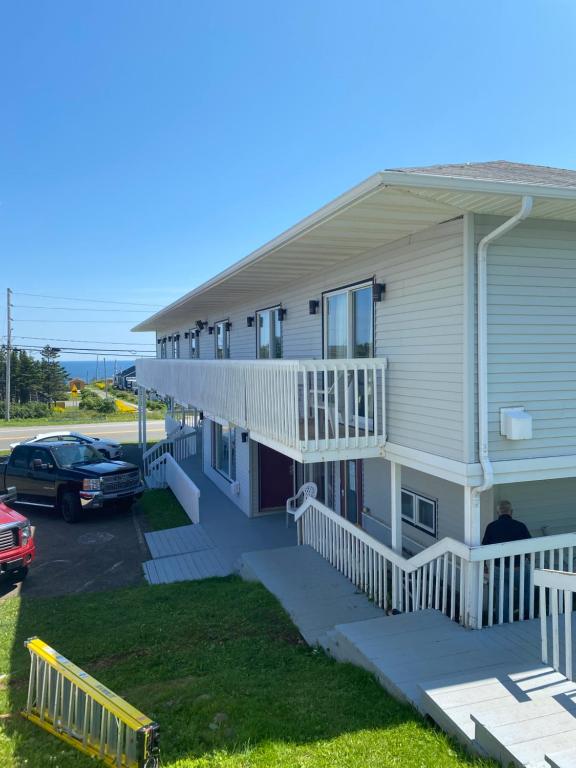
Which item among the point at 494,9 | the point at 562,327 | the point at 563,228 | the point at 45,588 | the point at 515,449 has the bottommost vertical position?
the point at 45,588

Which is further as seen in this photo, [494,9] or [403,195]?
[494,9]

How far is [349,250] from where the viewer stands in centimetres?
786

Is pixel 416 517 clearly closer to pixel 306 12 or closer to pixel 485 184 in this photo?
pixel 485 184

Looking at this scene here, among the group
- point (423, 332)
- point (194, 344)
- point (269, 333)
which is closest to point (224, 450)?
point (269, 333)

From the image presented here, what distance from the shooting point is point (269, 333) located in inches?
499

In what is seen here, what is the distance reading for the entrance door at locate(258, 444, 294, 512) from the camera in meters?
13.2

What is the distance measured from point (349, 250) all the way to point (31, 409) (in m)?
46.6

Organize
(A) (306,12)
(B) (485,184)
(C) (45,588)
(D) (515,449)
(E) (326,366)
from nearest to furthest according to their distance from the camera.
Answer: (B) (485,184) → (D) (515,449) → (E) (326,366) → (C) (45,588) → (A) (306,12)

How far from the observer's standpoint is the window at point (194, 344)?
20672 millimetres

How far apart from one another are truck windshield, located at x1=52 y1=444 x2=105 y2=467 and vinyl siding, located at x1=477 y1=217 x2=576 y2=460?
1234cm

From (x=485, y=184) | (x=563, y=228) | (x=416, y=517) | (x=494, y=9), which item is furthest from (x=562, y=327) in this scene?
(x=494, y=9)

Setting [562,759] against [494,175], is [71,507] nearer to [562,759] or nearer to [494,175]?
[494,175]

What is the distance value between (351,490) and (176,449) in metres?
12.6

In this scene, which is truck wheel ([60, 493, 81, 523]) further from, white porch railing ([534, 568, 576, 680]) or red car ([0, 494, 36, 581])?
white porch railing ([534, 568, 576, 680])
